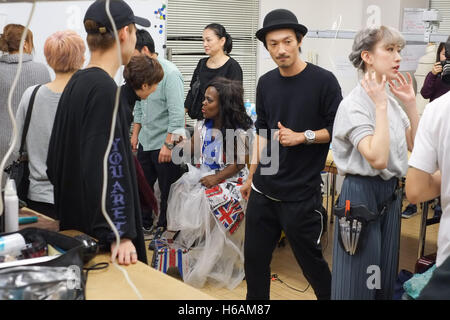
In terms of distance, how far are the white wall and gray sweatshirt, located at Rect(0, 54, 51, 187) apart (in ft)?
11.1

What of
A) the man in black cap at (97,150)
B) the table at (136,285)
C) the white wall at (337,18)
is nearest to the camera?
the table at (136,285)

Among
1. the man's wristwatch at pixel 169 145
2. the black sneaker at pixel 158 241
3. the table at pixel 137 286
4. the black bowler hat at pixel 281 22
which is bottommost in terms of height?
the black sneaker at pixel 158 241

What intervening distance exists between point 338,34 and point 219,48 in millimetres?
1317

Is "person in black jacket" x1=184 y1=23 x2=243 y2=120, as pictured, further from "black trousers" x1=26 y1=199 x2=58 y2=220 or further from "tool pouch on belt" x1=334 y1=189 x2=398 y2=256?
"tool pouch on belt" x1=334 y1=189 x2=398 y2=256

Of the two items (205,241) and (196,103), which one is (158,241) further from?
(196,103)

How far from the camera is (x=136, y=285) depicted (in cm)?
158

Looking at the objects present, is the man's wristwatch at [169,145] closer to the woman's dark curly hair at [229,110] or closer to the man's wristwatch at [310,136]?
the woman's dark curly hair at [229,110]

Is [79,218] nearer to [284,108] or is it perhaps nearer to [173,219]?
[284,108]

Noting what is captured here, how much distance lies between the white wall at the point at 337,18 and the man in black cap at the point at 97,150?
4.39 metres

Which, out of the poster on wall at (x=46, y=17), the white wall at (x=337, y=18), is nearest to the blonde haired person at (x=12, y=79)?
the poster on wall at (x=46, y=17)

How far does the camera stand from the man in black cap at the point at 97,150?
1.78 meters

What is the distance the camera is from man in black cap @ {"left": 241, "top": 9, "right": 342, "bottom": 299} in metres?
2.62

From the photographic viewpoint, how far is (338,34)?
152 inches

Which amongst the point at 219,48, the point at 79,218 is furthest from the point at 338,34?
the point at 79,218
